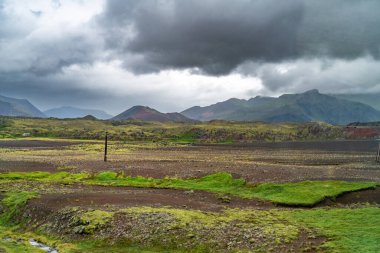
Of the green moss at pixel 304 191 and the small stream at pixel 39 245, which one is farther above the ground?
the green moss at pixel 304 191

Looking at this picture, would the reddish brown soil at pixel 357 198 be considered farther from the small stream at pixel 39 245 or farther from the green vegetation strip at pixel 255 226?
the small stream at pixel 39 245

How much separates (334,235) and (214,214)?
1160 cm

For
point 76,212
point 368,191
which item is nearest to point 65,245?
point 76,212

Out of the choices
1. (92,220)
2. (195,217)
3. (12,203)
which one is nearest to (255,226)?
(195,217)

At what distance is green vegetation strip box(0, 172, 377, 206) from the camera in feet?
142

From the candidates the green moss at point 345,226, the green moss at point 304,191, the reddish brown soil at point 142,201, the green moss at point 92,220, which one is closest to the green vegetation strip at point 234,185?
the green moss at point 304,191

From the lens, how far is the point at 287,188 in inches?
1836

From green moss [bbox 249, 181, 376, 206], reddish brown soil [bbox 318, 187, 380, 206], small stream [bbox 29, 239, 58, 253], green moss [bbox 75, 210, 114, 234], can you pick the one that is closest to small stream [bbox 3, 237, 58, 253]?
small stream [bbox 29, 239, 58, 253]

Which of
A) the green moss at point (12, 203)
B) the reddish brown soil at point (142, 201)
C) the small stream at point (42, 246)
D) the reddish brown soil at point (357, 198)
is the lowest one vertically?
the small stream at point (42, 246)

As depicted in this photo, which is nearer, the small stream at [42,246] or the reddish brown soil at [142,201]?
the small stream at [42,246]

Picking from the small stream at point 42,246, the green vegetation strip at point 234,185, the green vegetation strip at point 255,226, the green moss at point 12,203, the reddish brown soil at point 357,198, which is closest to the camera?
the green vegetation strip at point 255,226

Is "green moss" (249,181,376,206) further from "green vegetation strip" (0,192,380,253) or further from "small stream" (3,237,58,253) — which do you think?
"small stream" (3,237,58,253)

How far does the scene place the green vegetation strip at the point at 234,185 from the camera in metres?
43.2

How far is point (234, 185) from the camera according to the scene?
172ft
